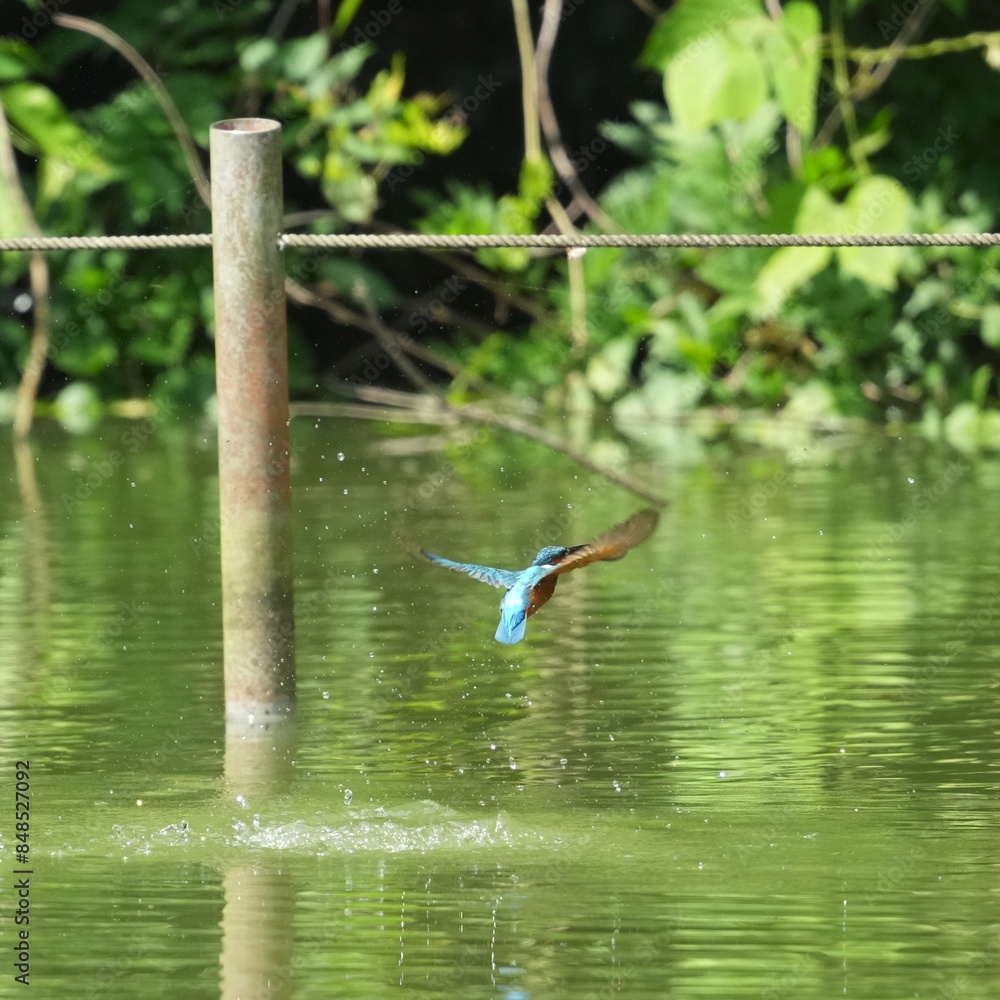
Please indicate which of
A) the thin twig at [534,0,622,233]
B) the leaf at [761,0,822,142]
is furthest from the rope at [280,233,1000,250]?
the thin twig at [534,0,622,233]

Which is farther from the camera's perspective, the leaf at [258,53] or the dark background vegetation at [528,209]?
→ the leaf at [258,53]

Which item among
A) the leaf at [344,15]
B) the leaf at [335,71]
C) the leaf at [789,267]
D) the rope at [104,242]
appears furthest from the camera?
the leaf at [335,71]

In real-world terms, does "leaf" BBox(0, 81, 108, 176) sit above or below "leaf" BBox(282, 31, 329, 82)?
below

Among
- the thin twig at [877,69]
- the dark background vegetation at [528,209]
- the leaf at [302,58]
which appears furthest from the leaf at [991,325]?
the leaf at [302,58]

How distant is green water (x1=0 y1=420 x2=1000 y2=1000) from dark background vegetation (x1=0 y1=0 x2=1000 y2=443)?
1.59 metres

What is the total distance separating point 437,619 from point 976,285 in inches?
139

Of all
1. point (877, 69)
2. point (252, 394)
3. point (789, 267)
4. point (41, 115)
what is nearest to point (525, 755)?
Answer: point (252, 394)

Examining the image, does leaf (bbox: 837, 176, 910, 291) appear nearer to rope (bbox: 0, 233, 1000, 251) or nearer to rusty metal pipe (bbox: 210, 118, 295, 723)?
rope (bbox: 0, 233, 1000, 251)

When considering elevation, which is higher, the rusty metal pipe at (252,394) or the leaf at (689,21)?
the leaf at (689,21)

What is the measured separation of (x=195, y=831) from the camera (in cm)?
272

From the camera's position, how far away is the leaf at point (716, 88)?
5.19 meters

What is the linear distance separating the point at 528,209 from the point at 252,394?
4519 millimetres

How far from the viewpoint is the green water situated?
2.23 metres

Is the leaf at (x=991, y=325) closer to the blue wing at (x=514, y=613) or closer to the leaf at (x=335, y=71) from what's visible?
the leaf at (x=335, y=71)
